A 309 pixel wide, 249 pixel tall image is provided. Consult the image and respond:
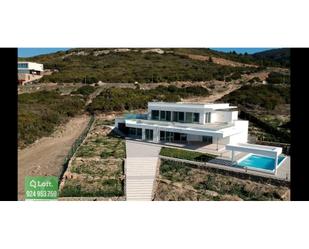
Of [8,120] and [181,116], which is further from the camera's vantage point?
[181,116]

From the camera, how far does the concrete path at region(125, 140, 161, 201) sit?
36.8ft

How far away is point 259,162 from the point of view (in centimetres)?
1342

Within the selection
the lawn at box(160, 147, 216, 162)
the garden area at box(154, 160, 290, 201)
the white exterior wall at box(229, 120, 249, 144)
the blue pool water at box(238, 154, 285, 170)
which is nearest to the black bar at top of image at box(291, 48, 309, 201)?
the garden area at box(154, 160, 290, 201)

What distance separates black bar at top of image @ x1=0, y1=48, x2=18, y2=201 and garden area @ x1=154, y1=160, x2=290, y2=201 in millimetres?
5191

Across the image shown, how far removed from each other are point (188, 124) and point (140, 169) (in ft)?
15.7

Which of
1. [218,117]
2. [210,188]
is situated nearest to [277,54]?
[218,117]

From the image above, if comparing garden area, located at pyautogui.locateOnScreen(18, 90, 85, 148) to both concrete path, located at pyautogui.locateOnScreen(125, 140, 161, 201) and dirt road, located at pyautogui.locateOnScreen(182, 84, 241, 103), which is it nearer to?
concrete path, located at pyautogui.locateOnScreen(125, 140, 161, 201)

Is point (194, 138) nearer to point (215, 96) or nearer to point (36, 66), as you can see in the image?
point (36, 66)

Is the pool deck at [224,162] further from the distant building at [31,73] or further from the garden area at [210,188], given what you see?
the distant building at [31,73]

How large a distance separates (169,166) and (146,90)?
14.9 meters

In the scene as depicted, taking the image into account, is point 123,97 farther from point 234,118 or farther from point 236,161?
point 236,161

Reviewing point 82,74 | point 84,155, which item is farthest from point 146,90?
point 84,155

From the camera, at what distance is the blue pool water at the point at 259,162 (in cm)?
1288

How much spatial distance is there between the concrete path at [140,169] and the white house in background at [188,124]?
121 centimetres
